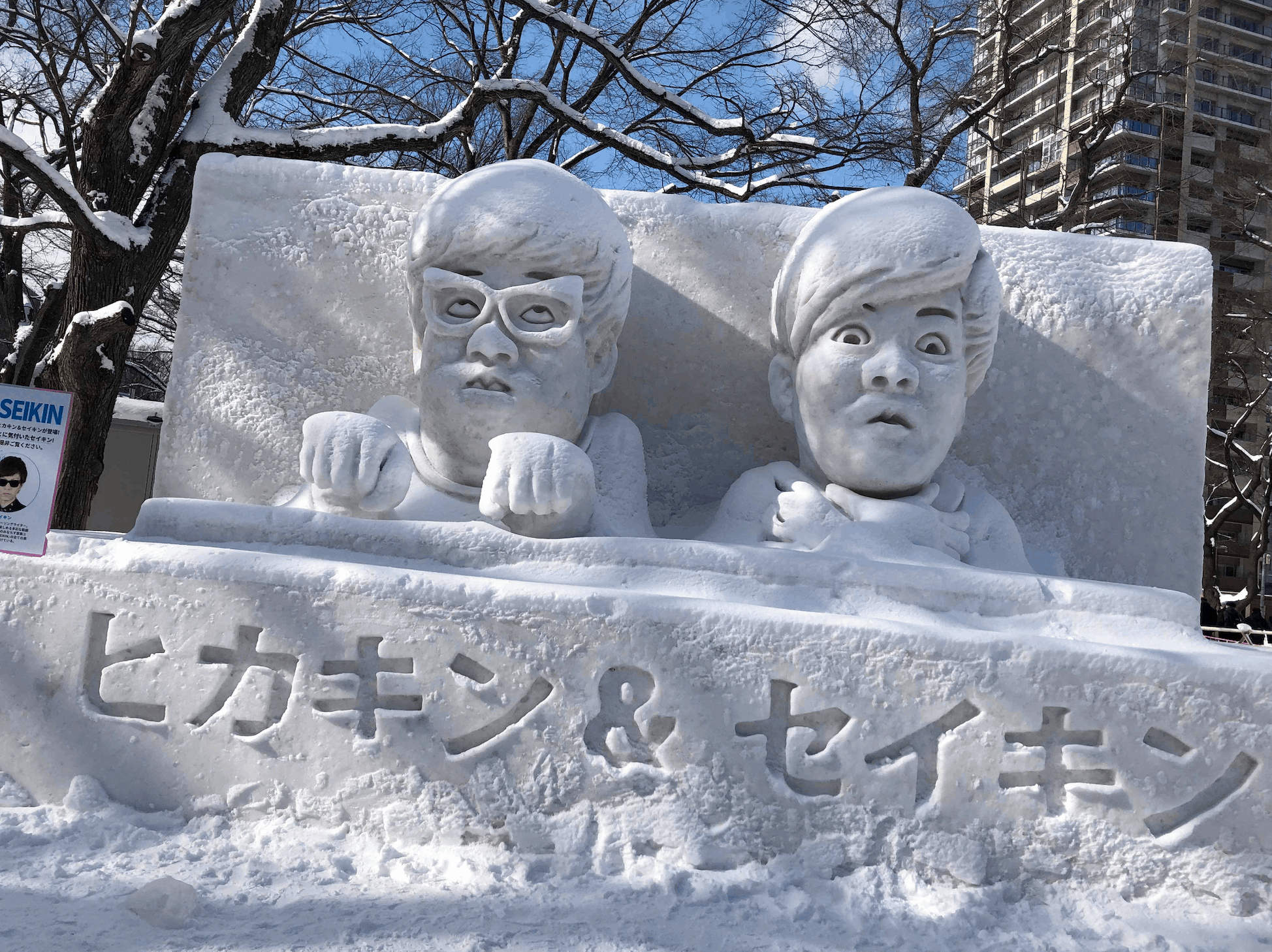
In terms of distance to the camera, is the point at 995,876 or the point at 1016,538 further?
the point at 1016,538

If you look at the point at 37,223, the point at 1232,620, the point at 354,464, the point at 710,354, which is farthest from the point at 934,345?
the point at 1232,620

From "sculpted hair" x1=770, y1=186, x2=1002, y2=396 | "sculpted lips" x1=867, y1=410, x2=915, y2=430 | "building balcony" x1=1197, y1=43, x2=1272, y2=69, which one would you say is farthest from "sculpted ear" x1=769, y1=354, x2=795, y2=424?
"building balcony" x1=1197, y1=43, x2=1272, y2=69

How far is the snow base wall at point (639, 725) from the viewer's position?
1816 millimetres

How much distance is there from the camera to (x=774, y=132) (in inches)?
321

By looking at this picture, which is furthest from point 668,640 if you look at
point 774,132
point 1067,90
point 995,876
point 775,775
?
point 1067,90

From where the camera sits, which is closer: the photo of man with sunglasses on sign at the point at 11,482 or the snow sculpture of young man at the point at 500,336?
the photo of man with sunglasses on sign at the point at 11,482

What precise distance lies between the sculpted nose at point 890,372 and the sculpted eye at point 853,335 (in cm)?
5

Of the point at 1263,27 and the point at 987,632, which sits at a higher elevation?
the point at 1263,27

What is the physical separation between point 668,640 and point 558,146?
804cm

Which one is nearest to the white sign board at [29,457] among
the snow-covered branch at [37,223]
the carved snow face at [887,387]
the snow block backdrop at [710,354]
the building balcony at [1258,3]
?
the snow block backdrop at [710,354]

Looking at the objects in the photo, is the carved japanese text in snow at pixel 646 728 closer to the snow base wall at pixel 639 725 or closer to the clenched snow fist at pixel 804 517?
the snow base wall at pixel 639 725

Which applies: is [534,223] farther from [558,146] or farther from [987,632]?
[558,146]

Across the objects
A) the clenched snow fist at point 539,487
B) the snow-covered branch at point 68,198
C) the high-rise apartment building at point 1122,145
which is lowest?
the clenched snow fist at point 539,487

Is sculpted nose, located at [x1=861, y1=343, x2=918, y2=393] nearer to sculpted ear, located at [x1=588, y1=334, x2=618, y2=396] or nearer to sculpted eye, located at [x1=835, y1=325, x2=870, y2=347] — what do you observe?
sculpted eye, located at [x1=835, y1=325, x2=870, y2=347]
